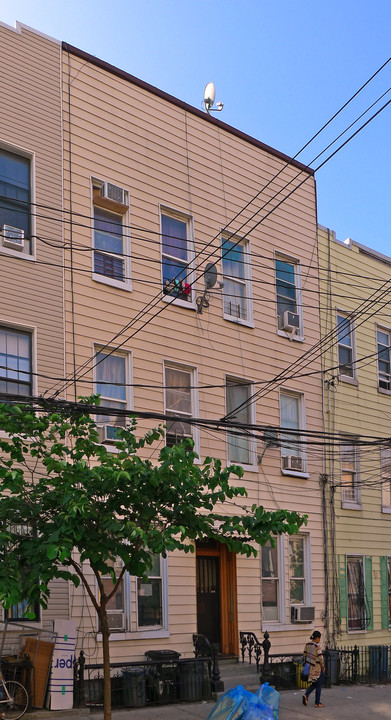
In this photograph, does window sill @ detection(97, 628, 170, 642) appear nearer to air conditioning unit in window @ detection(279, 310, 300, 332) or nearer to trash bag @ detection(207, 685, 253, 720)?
trash bag @ detection(207, 685, 253, 720)

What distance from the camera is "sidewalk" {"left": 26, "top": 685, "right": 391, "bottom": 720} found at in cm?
1428

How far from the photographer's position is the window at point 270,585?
20.0m

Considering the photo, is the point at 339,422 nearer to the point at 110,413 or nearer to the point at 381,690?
the point at 381,690

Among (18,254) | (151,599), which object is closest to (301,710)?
(151,599)

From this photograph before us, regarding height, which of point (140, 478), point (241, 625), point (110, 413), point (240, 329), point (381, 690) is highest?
point (240, 329)

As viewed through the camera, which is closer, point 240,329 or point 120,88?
point 120,88

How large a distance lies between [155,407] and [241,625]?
523cm

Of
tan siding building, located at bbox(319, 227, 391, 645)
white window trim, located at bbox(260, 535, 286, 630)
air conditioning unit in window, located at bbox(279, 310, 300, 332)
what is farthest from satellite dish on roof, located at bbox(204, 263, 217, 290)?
white window trim, located at bbox(260, 535, 286, 630)

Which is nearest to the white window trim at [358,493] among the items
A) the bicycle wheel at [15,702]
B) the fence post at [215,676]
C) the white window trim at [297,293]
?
the white window trim at [297,293]

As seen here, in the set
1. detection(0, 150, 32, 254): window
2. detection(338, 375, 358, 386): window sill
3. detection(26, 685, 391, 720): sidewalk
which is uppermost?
detection(0, 150, 32, 254): window

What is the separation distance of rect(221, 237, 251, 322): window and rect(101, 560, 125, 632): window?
6.70 metres

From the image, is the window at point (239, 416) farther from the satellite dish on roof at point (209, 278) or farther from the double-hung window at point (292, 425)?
the satellite dish on roof at point (209, 278)

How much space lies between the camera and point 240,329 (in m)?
20.5

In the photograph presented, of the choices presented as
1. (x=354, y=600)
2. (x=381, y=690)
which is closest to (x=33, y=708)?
(x=381, y=690)
